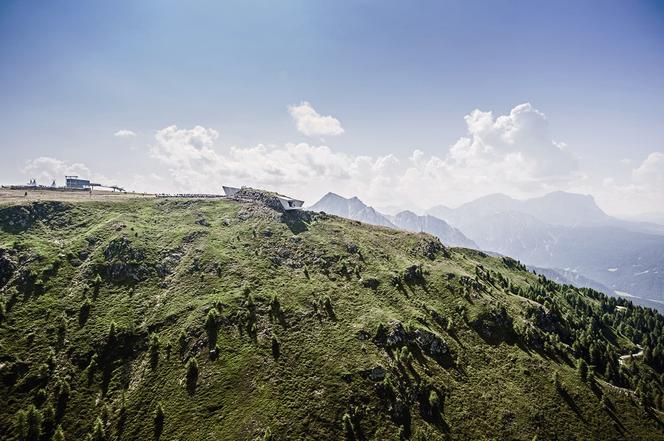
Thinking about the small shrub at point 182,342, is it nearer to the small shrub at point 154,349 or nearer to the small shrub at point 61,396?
the small shrub at point 154,349

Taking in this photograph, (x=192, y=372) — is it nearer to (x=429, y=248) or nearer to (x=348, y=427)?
(x=348, y=427)

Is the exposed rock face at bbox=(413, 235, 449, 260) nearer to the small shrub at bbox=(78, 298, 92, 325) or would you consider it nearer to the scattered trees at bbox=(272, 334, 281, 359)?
the scattered trees at bbox=(272, 334, 281, 359)

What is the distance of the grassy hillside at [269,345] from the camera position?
182 feet

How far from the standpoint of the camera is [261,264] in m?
95.3

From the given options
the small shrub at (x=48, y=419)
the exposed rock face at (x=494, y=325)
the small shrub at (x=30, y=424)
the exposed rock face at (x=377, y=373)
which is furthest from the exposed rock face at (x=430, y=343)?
the small shrub at (x=30, y=424)

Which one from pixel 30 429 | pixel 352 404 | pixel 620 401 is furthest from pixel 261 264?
pixel 620 401

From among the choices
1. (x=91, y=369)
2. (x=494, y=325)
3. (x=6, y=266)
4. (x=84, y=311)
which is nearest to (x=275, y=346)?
(x=91, y=369)

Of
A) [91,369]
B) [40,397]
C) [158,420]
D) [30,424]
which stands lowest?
[158,420]

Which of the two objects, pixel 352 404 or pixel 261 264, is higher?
pixel 261 264

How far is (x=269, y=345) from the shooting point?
2685 inches

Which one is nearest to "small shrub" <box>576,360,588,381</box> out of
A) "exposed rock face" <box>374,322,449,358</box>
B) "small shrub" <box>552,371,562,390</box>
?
"small shrub" <box>552,371,562,390</box>

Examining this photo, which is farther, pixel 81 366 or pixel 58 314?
pixel 58 314

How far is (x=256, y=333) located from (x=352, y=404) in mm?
25425

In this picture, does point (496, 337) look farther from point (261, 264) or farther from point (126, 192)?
point (126, 192)
